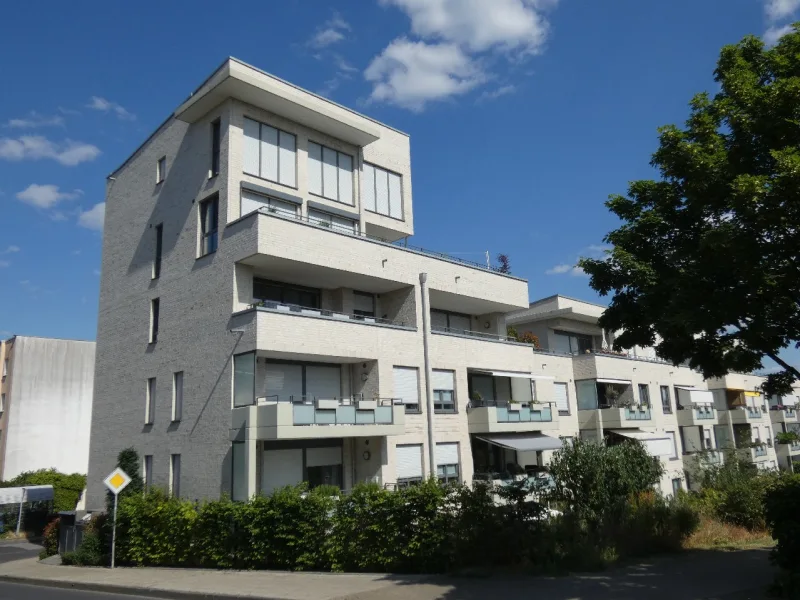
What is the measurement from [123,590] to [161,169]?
17.7m

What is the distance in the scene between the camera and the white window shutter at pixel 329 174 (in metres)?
26.3

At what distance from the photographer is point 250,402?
795 inches

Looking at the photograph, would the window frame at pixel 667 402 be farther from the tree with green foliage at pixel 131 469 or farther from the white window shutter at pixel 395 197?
the tree with green foliage at pixel 131 469

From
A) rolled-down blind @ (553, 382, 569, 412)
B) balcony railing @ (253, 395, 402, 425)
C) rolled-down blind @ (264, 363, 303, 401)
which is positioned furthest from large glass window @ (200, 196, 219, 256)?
rolled-down blind @ (553, 382, 569, 412)

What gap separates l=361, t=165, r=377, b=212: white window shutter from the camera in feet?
93.5

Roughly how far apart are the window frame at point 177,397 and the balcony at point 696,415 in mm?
31307

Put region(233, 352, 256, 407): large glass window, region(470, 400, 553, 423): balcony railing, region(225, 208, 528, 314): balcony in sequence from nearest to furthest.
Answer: region(233, 352, 256, 407): large glass window
region(225, 208, 528, 314): balcony
region(470, 400, 553, 423): balcony railing

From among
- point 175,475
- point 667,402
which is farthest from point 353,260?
point 667,402

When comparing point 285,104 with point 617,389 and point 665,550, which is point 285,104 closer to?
point 665,550

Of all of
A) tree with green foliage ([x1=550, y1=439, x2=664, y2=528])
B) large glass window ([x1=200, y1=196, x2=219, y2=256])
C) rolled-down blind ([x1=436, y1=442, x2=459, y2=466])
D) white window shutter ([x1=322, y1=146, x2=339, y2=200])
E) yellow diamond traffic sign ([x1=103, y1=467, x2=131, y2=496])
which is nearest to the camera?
tree with green foliage ([x1=550, y1=439, x2=664, y2=528])

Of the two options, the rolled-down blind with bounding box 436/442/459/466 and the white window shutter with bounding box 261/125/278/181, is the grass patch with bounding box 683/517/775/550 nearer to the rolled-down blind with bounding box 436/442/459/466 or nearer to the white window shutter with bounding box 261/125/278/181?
the rolled-down blind with bounding box 436/442/459/466

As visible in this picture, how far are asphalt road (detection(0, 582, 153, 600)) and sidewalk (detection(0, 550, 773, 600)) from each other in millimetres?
409

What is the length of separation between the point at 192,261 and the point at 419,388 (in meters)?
9.81

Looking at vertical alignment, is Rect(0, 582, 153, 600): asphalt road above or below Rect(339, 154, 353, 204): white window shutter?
below
